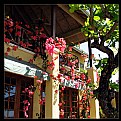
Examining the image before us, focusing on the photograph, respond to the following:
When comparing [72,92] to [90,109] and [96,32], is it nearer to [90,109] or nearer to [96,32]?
[90,109]

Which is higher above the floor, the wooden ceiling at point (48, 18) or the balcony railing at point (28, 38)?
the wooden ceiling at point (48, 18)

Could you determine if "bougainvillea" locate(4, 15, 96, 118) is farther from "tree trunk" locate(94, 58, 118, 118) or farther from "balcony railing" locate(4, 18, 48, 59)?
"tree trunk" locate(94, 58, 118, 118)

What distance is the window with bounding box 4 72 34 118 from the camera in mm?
8586

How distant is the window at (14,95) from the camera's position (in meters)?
8.59

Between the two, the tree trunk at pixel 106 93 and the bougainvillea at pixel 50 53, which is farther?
the bougainvillea at pixel 50 53

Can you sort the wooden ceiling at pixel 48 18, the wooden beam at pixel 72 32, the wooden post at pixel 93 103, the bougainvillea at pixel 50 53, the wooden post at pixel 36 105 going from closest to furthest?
the bougainvillea at pixel 50 53 → the wooden post at pixel 36 105 → the wooden post at pixel 93 103 → the wooden ceiling at pixel 48 18 → the wooden beam at pixel 72 32

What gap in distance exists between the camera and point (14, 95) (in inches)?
356

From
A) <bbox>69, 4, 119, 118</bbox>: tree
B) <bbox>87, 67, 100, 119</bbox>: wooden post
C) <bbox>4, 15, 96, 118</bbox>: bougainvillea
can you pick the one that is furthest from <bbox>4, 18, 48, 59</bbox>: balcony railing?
<bbox>87, 67, 100, 119</bbox>: wooden post

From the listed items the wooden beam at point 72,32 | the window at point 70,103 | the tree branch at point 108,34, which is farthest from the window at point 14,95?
the wooden beam at point 72,32

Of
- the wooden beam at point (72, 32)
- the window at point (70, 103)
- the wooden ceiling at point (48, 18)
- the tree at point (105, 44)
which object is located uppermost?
the wooden ceiling at point (48, 18)

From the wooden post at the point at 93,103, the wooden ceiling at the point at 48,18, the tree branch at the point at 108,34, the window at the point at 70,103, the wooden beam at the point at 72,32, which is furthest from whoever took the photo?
the wooden beam at the point at 72,32

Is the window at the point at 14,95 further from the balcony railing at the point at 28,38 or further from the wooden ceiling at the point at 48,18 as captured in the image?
the wooden ceiling at the point at 48,18
